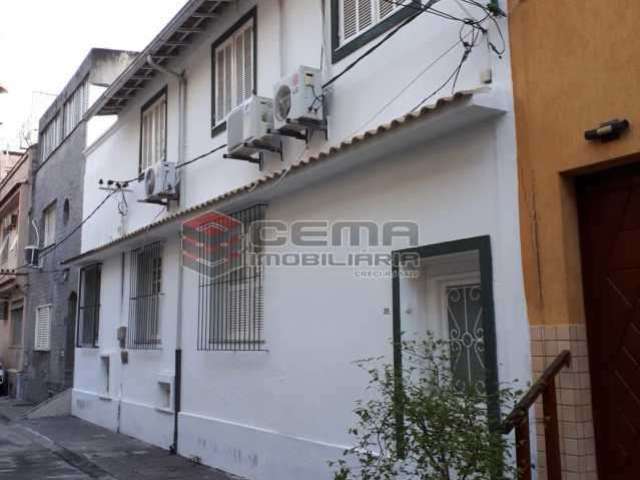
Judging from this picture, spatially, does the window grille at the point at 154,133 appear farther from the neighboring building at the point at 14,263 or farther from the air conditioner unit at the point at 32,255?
the neighboring building at the point at 14,263

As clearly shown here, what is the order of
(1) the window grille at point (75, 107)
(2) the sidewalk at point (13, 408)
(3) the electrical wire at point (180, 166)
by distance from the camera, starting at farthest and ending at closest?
A: (1) the window grille at point (75, 107)
(2) the sidewalk at point (13, 408)
(3) the electrical wire at point (180, 166)

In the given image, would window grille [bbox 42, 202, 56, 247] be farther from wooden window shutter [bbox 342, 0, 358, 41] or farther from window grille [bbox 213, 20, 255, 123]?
wooden window shutter [bbox 342, 0, 358, 41]

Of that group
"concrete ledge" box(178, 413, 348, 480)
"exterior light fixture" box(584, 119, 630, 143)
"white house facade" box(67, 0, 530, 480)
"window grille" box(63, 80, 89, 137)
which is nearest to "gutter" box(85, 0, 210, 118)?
"white house facade" box(67, 0, 530, 480)

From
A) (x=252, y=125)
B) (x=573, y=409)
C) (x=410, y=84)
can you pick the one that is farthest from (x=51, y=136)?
(x=573, y=409)

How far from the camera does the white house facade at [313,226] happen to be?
214 inches

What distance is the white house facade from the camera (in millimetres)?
5445

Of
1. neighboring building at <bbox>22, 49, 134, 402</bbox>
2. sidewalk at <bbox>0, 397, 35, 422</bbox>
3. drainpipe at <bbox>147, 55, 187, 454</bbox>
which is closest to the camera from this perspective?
drainpipe at <bbox>147, 55, 187, 454</bbox>

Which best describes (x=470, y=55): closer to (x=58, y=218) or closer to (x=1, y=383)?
(x=58, y=218)

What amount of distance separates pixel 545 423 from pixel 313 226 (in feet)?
12.2

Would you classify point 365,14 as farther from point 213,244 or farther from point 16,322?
point 16,322

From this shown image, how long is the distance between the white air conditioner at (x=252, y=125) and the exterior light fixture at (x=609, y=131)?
4.17 metres

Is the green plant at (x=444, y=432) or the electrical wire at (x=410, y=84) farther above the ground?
the electrical wire at (x=410, y=84)

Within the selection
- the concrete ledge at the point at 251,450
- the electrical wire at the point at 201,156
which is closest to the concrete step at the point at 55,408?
the concrete ledge at the point at 251,450

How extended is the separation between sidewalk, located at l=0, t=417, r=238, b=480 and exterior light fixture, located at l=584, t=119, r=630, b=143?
5.97m
